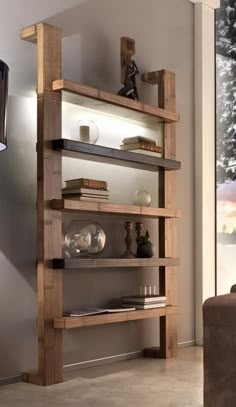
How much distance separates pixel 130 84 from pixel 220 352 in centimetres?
240

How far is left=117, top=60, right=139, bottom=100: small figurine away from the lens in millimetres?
4457

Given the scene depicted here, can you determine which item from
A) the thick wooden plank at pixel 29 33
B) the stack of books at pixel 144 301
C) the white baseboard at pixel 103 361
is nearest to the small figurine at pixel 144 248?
the stack of books at pixel 144 301

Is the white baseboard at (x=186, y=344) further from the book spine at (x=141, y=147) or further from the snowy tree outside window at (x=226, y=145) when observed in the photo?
the book spine at (x=141, y=147)

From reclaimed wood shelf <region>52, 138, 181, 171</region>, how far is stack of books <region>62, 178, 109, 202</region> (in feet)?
0.60

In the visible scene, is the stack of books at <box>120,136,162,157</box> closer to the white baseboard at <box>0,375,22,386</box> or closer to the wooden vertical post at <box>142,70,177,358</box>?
the wooden vertical post at <box>142,70,177,358</box>

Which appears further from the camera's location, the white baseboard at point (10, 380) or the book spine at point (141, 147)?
the book spine at point (141, 147)

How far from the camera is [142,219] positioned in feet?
15.9

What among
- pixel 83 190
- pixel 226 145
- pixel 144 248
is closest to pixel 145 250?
pixel 144 248

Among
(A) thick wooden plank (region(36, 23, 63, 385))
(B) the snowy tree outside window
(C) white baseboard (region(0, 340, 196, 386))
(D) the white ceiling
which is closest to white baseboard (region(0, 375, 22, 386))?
(C) white baseboard (region(0, 340, 196, 386))

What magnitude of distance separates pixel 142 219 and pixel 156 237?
0.21 meters

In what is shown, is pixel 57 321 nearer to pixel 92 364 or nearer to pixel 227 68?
pixel 92 364

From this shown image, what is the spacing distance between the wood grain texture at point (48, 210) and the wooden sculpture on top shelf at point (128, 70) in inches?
27.0

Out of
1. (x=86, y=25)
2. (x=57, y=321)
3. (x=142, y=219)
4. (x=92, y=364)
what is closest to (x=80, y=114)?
(x=86, y=25)

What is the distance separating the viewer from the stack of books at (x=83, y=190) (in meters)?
3.98
